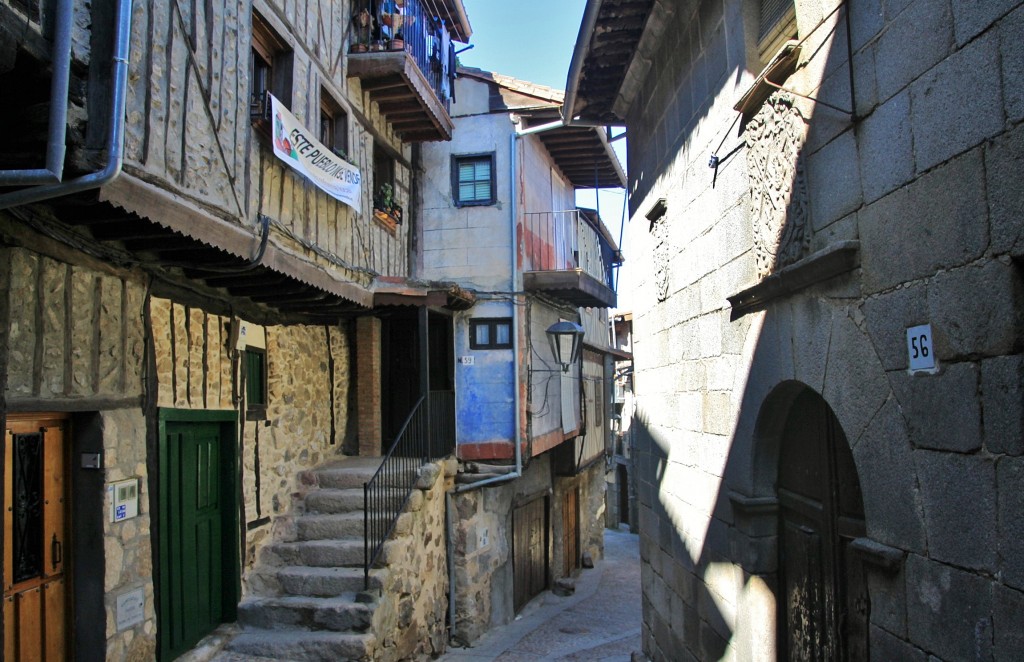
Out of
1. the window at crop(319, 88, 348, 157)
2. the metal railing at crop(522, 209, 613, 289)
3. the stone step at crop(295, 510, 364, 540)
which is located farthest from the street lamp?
the stone step at crop(295, 510, 364, 540)

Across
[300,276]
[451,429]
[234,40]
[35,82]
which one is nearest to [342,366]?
[451,429]

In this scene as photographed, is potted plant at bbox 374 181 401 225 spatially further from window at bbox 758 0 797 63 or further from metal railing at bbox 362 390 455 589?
window at bbox 758 0 797 63

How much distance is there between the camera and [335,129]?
343 inches

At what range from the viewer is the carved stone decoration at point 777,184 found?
11.9ft

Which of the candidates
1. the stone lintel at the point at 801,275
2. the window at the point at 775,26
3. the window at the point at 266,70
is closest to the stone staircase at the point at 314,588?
the window at the point at 266,70

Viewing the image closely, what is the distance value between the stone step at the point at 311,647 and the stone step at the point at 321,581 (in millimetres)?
556

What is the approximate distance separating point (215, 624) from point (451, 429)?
4.59 meters

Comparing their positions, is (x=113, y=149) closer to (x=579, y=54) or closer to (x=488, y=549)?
(x=579, y=54)

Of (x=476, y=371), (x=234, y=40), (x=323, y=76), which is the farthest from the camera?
(x=476, y=371)

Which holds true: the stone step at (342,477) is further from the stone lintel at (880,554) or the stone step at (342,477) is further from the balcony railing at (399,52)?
the stone lintel at (880,554)

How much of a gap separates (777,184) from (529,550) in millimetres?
10812

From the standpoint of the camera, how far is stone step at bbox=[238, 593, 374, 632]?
6.71 meters

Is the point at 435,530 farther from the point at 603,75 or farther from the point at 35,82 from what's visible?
the point at 35,82

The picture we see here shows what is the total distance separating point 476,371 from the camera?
12.0 m
